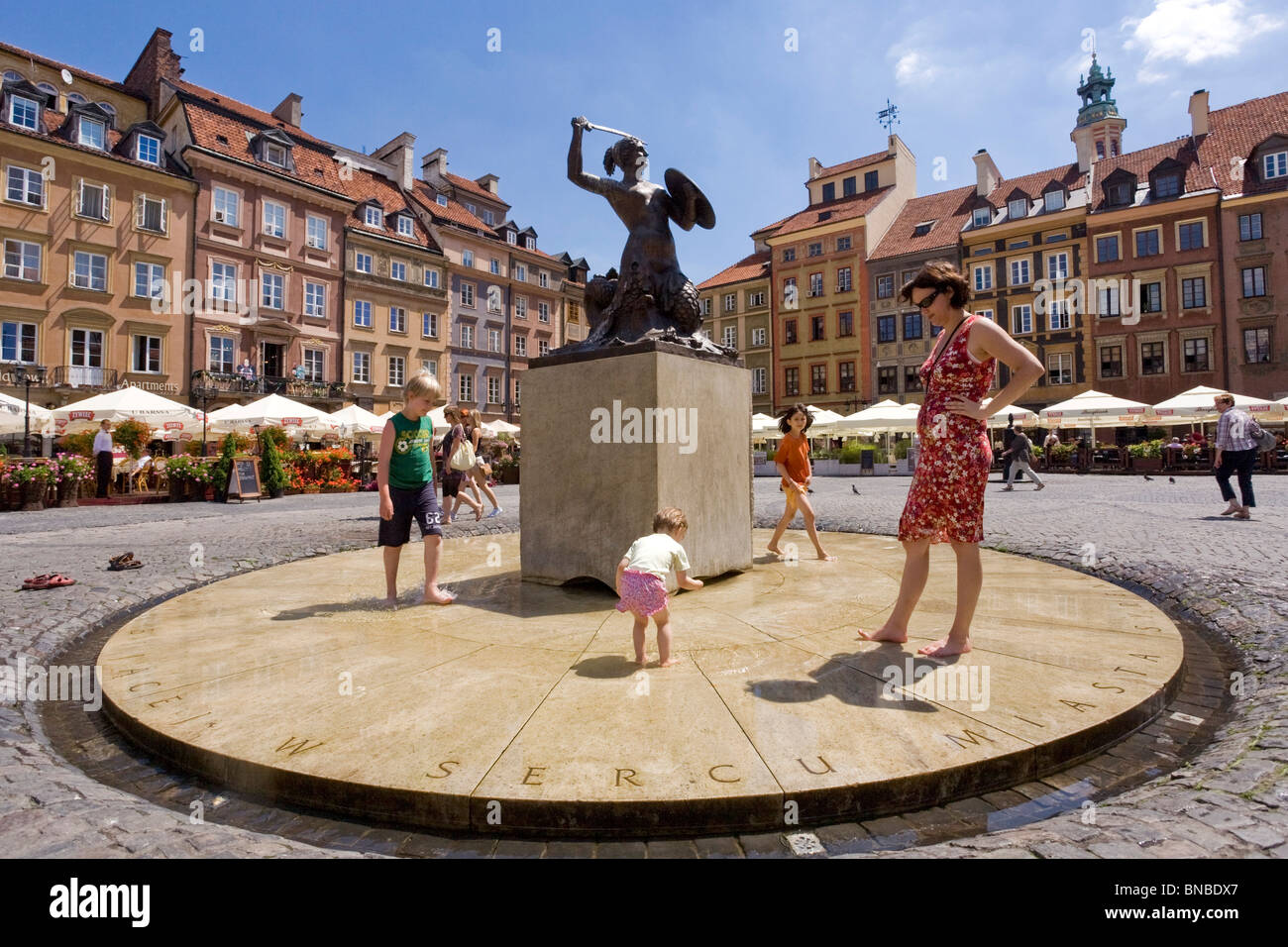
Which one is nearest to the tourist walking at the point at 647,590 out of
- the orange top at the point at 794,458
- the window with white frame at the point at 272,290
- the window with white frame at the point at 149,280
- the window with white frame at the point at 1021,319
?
the orange top at the point at 794,458

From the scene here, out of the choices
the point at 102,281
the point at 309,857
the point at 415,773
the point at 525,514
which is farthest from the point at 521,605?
the point at 102,281

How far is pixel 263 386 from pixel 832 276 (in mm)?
35912

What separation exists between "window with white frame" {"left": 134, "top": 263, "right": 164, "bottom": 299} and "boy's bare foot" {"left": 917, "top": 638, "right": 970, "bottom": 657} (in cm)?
3764

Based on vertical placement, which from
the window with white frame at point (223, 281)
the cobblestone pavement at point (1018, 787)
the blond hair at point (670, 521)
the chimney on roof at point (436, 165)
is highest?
the chimney on roof at point (436, 165)

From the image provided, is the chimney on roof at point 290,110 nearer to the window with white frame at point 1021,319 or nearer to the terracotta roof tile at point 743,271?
the terracotta roof tile at point 743,271

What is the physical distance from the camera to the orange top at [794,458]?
6.40 meters

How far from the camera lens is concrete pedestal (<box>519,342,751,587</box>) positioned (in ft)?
15.2

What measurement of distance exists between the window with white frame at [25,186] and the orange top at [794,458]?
Answer: 3590 centimetres

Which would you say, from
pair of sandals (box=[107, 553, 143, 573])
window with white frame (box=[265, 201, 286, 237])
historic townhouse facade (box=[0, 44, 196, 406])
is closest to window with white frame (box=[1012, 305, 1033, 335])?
window with white frame (box=[265, 201, 286, 237])

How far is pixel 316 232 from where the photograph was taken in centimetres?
3684

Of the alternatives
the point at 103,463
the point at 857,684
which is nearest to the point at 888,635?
the point at 857,684

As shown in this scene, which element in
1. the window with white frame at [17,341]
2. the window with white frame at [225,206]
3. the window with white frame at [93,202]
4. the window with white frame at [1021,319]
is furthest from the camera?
the window with white frame at [1021,319]

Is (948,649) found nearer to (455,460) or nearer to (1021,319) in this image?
(455,460)

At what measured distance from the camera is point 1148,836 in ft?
6.11
